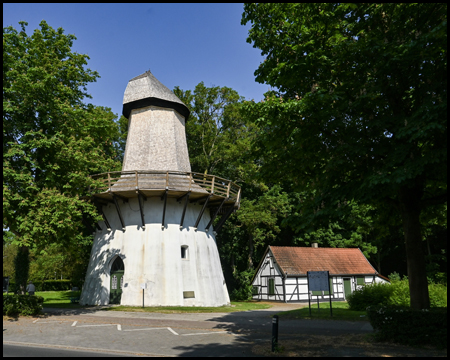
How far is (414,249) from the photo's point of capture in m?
10.5

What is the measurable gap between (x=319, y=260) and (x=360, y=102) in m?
23.8

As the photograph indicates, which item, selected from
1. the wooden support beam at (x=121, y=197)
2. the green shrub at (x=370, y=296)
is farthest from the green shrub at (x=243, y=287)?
the wooden support beam at (x=121, y=197)

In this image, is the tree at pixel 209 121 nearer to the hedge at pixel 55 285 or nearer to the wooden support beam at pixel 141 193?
the wooden support beam at pixel 141 193

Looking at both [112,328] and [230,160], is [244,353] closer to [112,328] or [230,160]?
[112,328]

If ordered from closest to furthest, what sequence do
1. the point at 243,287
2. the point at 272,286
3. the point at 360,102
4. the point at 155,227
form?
the point at 360,102 < the point at 155,227 < the point at 272,286 < the point at 243,287

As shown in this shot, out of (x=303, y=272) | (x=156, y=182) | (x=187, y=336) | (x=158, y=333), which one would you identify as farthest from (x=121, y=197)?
(x=303, y=272)

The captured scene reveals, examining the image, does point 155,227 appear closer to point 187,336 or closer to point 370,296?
point 187,336

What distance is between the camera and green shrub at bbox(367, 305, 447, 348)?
9.24 m

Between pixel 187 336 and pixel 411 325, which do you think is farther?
pixel 187 336

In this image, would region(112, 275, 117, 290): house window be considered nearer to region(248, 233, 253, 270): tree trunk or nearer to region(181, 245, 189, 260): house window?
region(181, 245, 189, 260): house window

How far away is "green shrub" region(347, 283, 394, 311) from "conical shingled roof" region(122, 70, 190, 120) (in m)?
17.2

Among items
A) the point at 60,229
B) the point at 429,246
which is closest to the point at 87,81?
the point at 60,229

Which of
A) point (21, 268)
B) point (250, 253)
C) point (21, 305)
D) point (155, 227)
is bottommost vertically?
point (21, 305)

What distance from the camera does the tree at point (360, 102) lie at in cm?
938
